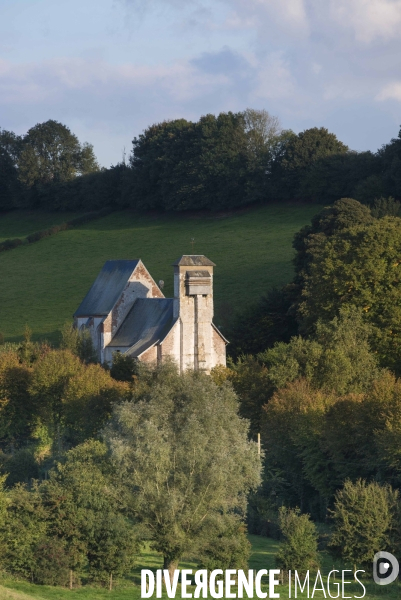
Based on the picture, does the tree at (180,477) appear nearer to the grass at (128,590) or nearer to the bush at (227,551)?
the bush at (227,551)

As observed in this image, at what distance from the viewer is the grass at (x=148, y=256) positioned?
→ 72.8 meters

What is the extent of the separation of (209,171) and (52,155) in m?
26.5

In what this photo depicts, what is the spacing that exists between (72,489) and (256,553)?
23.0 feet

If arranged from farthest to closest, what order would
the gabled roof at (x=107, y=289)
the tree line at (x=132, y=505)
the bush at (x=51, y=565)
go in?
the gabled roof at (x=107, y=289), the tree line at (x=132, y=505), the bush at (x=51, y=565)

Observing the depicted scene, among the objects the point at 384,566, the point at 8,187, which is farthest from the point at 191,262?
the point at 8,187

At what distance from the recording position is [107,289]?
6544 centimetres

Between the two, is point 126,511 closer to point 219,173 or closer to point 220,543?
point 220,543

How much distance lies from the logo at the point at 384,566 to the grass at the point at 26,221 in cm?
7045

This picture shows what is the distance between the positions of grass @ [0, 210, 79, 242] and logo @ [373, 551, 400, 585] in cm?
7045

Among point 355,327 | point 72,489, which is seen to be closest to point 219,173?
point 355,327

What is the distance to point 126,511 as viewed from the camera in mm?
31922

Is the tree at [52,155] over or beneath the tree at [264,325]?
over

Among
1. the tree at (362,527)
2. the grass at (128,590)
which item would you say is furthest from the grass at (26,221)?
the tree at (362,527)

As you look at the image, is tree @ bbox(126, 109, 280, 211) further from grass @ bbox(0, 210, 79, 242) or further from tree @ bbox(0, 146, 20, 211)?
tree @ bbox(0, 146, 20, 211)
